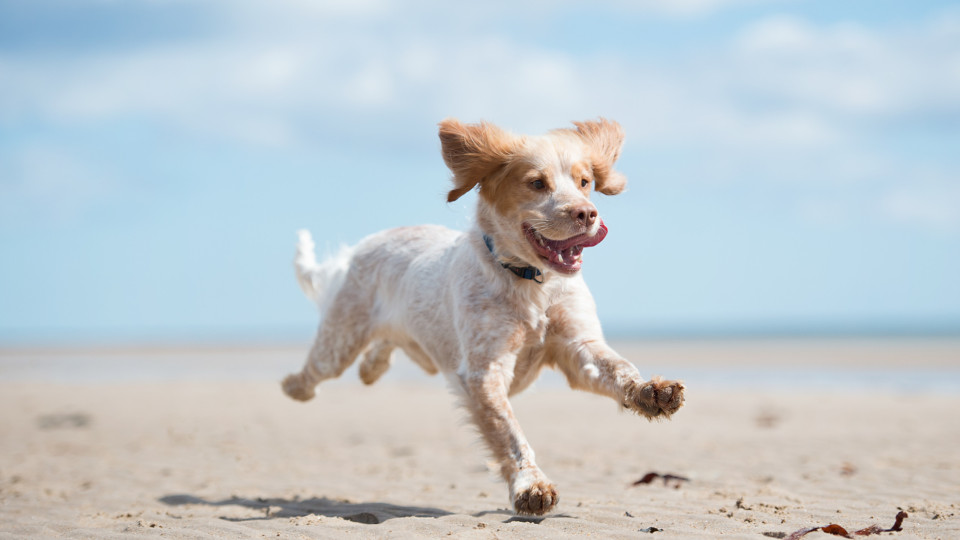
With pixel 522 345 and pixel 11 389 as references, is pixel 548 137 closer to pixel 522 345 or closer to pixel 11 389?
pixel 522 345

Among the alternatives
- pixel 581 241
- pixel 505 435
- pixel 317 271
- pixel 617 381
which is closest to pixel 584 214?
pixel 581 241

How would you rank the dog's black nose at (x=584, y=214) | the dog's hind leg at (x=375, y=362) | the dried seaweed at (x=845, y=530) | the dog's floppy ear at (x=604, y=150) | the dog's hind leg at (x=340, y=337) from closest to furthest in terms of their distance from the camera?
the dried seaweed at (x=845, y=530) → the dog's black nose at (x=584, y=214) → the dog's floppy ear at (x=604, y=150) → the dog's hind leg at (x=340, y=337) → the dog's hind leg at (x=375, y=362)

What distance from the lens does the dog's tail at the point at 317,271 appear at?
277 inches

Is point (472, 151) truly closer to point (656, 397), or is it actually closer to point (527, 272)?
point (527, 272)

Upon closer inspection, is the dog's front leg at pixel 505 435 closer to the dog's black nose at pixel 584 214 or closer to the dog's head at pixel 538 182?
the dog's head at pixel 538 182

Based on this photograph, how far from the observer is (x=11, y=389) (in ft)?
56.6

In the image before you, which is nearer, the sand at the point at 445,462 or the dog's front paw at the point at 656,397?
the dog's front paw at the point at 656,397

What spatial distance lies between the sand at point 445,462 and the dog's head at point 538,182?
1071 mm

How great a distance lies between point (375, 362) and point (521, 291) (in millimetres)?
2470

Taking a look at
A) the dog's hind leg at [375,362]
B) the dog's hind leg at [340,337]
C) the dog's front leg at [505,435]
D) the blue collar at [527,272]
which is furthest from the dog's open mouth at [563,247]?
the dog's hind leg at [375,362]

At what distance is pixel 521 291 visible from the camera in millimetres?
4879

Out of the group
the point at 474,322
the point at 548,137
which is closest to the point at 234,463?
the point at 474,322

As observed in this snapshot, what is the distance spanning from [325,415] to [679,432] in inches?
210

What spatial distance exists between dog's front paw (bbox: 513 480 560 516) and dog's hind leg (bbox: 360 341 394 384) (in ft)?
9.36
